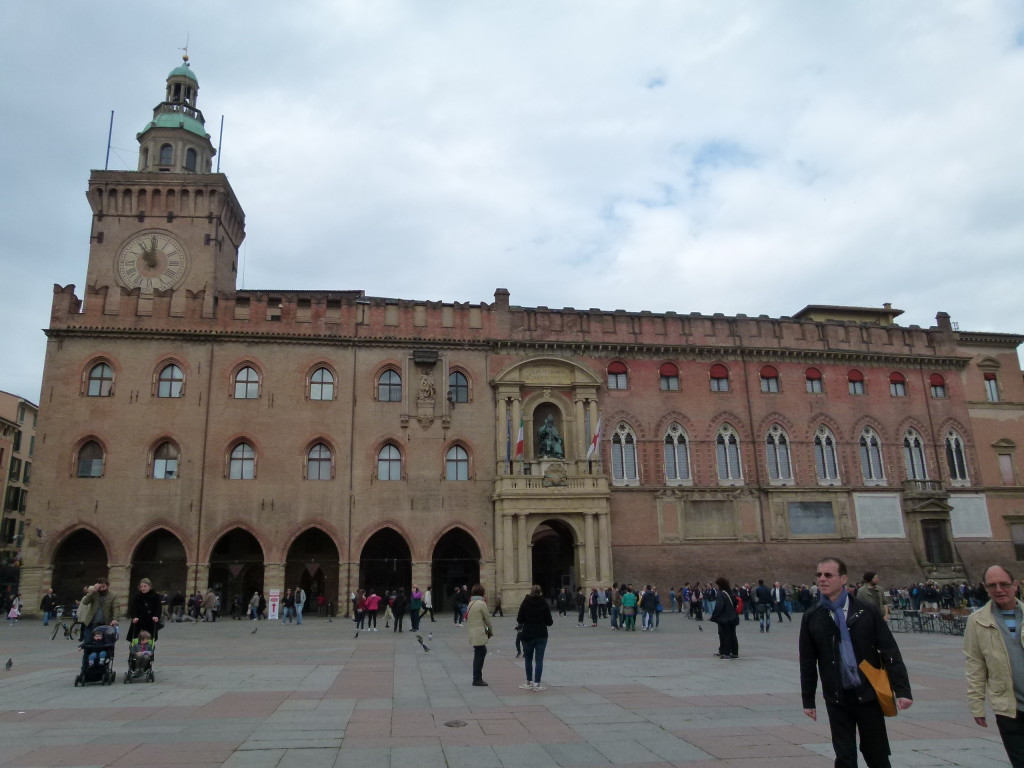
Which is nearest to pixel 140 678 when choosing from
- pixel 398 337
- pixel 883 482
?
pixel 398 337

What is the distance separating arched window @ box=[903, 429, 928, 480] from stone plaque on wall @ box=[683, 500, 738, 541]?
11.5 m

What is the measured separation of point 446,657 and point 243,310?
2537cm

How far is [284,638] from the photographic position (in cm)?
2548

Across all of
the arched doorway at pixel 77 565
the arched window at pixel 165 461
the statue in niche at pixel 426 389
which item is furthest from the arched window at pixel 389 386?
the arched doorway at pixel 77 565

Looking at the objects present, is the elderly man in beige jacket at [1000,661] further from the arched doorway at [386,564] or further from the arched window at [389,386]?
the arched doorway at [386,564]

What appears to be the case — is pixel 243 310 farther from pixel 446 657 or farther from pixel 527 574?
pixel 446 657

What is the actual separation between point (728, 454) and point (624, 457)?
238 inches

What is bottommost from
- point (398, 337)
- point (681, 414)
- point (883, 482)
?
point (883, 482)

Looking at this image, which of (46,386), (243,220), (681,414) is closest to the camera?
(46,386)

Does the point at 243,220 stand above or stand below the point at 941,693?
above

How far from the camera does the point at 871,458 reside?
1711 inches

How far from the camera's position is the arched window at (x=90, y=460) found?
36.0 m

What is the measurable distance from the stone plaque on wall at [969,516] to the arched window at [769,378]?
39.1 feet

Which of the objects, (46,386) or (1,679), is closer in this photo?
(1,679)
